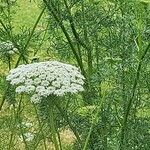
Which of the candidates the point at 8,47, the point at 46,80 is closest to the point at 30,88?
the point at 46,80

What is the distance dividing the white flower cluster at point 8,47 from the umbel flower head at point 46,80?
162 centimetres

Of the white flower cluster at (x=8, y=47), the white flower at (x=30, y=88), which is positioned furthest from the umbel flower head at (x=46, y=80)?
the white flower cluster at (x=8, y=47)

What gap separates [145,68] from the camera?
4418 millimetres

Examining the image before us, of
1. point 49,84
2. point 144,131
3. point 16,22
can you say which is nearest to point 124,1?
point 144,131

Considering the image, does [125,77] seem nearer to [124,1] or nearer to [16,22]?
[124,1]

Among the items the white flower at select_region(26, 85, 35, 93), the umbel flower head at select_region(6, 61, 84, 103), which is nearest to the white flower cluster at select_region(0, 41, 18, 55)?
the umbel flower head at select_region(6, 61, 84, 103)

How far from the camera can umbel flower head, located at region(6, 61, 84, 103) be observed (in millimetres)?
3232

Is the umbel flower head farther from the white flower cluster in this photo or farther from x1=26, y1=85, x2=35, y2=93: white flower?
the white flower cluster

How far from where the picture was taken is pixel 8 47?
5250 millimetres

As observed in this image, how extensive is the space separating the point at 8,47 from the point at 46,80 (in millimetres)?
2004

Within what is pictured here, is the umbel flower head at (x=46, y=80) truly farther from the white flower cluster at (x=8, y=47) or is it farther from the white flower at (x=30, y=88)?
the white flower cluster at (x=8, y=47)

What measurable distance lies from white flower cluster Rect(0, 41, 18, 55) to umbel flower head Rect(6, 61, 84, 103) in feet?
5.31

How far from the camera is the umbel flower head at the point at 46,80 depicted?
323 centimetres

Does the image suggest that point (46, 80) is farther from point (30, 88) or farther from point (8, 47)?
point (8, 47)
